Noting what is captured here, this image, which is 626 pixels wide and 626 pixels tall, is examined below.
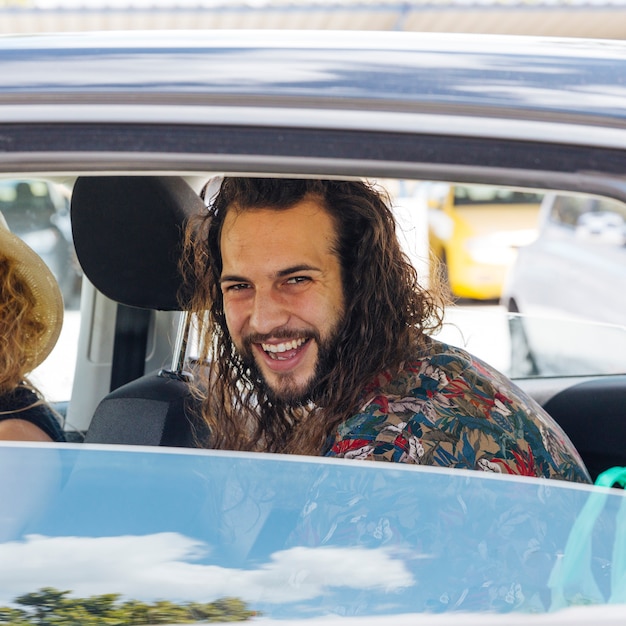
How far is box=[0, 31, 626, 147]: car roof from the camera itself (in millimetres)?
984

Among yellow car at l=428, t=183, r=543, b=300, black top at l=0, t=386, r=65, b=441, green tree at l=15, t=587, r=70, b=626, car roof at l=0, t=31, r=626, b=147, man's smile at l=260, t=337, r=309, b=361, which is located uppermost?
yellow car at l=428, t=183, r=543, b=300

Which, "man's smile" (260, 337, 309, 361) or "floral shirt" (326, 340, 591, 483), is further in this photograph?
Result: "man's smile" (260, 337, 309, 361)

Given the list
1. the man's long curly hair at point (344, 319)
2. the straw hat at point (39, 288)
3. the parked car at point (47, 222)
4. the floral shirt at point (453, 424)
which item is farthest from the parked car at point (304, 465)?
the parked car at point (47, 222)

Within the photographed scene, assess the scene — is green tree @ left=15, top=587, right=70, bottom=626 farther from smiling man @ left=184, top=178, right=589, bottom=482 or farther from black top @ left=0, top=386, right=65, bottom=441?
black top @ left=0, top=386, right=65, bottom=441

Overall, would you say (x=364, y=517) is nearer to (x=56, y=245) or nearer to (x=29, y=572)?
(x=29, y=572)

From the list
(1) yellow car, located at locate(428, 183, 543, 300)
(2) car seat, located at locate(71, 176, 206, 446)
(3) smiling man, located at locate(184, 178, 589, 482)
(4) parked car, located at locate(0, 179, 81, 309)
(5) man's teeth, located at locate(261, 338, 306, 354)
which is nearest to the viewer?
(3) smiling man, located at locate(184, 178, 589, 482)

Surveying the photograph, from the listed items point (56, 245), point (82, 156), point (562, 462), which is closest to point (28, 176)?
point (82, 156)

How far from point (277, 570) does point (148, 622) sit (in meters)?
0.15

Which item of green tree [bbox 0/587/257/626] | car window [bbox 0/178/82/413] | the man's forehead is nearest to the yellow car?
car window [bbox 0/178/82/413]

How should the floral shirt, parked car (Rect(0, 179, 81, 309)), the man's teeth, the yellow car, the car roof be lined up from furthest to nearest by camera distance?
1. the yellow car
2. parked car (Rect(0, 179, 81, 309))
3. the man's teeth
4. the floral shirt
5. the car roof

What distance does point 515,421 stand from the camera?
1760 millimetres

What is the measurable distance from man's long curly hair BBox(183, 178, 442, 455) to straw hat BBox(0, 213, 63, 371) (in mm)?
301

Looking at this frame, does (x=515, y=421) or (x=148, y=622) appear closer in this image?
(x=148, y=622)

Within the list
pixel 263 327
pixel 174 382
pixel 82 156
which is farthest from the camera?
pixel 174 382
